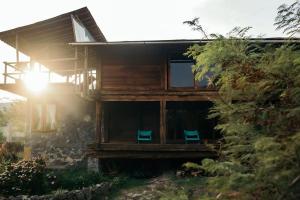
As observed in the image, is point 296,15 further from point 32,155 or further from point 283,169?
point 32,155

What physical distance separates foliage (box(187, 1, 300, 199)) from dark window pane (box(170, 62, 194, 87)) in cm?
1108

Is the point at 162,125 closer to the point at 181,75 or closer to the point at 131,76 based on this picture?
the point at 181,75

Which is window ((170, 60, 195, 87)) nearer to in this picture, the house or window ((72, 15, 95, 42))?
the house

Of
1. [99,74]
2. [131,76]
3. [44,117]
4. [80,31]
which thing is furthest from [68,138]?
[80,31]

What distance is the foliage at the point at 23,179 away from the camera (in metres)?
12.7

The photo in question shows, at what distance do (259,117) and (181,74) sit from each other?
12110mm

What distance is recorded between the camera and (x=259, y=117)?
17.2ft

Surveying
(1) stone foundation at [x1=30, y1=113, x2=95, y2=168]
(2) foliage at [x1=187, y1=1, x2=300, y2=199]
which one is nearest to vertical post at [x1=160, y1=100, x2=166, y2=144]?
(1) stone foundation at [x1=30, y1=113, x2=95, y2=168]

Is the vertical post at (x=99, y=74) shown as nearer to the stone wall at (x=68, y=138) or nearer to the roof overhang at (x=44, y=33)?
the stone wall at (x=68, y=138)

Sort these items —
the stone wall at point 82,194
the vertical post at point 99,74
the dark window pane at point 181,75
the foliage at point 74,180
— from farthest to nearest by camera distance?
the vertical post at point 99,74 → the dark window pane at point 181,75 → the foliage at point 74,180 → the stone wall at point 82,194

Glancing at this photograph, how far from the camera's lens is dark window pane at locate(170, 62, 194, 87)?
55.9ft

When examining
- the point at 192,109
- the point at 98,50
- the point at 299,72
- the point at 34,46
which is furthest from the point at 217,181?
the point at 34,46

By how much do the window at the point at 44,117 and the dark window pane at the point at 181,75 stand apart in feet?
22.4

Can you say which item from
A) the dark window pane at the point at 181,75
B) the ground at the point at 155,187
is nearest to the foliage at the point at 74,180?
the ground at the point at 155,187
